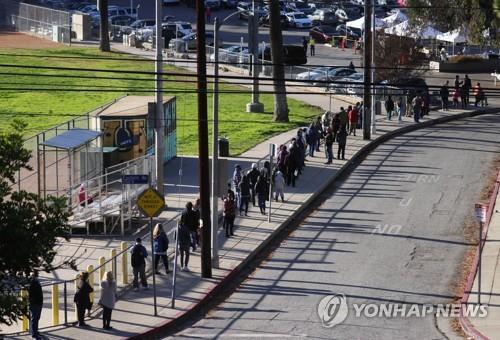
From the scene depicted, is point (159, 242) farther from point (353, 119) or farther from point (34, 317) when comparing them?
point (353, 119)

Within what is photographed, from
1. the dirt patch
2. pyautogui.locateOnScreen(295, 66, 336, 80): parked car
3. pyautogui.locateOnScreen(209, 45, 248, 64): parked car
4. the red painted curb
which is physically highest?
the dirt patch

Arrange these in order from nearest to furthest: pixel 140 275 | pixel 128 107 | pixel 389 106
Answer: pixel 140 275, pixel 128 107, pixel 389 106

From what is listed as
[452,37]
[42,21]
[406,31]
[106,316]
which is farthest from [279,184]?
[42,21]

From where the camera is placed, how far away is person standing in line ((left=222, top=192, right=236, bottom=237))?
30.5 metres

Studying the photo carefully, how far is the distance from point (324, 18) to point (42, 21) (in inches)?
913

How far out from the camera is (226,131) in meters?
48.8

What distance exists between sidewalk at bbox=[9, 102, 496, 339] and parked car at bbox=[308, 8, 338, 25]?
49.0 metres

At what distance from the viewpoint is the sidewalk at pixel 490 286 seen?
23.4m

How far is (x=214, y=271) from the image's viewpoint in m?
28.1

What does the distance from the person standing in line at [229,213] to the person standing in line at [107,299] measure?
7265 millimetres

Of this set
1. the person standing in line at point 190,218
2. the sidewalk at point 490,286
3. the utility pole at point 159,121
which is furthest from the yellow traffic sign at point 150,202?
the utility pole at point 159,121

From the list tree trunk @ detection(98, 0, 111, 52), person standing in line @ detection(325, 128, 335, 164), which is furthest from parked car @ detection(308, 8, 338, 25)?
person standing in line @ detection(325, 128, 335, 164)

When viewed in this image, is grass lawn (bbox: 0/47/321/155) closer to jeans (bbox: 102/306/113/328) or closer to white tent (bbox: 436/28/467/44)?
white tent (bbox: 436/28/467/44)

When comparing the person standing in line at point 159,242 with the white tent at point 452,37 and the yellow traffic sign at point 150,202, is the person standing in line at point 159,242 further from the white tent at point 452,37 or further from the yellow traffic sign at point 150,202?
the white tent at point 452,37
